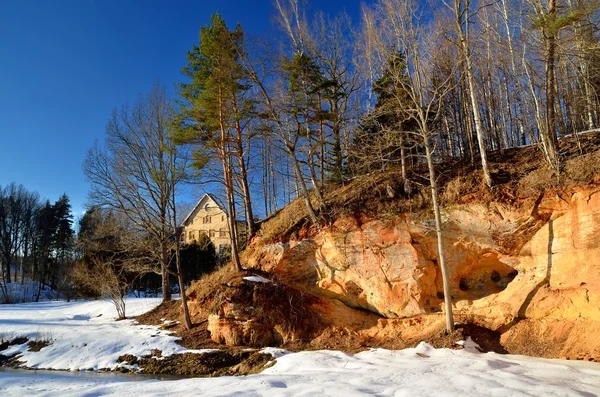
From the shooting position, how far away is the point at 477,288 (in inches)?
478

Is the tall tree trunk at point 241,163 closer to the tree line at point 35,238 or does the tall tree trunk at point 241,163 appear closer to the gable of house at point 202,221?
the gable of house at point 202,221

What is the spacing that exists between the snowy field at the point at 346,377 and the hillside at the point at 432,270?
1.32 m

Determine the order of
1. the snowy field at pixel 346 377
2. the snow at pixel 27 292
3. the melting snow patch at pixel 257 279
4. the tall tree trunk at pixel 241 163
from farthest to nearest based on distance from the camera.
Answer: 1. the snow at pixel 27 292
2. the tall tree trunk at pixel 241 163
3. the melting snow patch at pixel 257 279
4. the snowy field at pixel 346 377

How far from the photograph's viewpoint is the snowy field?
6.47m

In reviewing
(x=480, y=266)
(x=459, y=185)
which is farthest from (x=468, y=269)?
(x=459, y=185)

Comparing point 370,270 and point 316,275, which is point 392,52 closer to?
point 370,270

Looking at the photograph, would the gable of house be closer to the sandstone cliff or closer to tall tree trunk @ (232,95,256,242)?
tall tree trunk @ (232,95,256,242)

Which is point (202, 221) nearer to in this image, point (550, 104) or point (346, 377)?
point (346, 377)

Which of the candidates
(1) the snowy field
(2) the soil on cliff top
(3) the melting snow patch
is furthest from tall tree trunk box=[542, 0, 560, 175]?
(3) the melting snow patch

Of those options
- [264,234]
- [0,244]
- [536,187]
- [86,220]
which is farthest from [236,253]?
[0,244]

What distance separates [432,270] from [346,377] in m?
6.07

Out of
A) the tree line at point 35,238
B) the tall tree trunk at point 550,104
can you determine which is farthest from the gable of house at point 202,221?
the tall tree trunk at point 550,104

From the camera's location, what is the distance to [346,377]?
782 centimetres

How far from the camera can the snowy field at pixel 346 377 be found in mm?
6473
